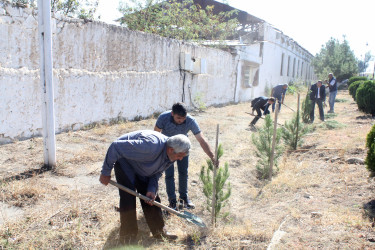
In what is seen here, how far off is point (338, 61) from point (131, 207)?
32973mm

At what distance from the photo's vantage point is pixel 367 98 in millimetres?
11039

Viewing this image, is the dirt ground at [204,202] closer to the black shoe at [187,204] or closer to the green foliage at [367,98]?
the black shoe at [187,204]

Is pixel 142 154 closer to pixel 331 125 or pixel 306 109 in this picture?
pixel 331 125

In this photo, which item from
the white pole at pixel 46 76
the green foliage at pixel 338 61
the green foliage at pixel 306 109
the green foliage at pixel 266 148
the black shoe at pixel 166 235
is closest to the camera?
the black shoe at pixel 166 235

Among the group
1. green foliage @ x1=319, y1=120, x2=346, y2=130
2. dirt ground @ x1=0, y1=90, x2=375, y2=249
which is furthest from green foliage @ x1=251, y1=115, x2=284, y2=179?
green foliage @ x1=319, y1=120, x2=346, y2=130

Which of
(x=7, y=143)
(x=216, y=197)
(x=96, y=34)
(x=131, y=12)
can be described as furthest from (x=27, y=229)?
(x=131, y=12)

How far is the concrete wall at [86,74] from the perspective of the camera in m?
5.54

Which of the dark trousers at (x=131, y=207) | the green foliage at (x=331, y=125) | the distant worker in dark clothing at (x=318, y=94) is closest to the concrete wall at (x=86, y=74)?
the dark trousers at (x=131, y=207)

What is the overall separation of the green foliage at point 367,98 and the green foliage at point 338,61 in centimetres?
1971

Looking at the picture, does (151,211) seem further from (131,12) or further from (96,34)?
(131,12)

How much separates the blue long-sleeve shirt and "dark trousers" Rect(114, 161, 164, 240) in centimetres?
8

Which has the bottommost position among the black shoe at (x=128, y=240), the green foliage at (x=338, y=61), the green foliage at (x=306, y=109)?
the black shoe at (x=128, y=240)

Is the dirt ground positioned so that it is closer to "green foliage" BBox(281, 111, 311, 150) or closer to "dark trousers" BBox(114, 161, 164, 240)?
"dark trousers" BBox(114, 161, 164, 240)

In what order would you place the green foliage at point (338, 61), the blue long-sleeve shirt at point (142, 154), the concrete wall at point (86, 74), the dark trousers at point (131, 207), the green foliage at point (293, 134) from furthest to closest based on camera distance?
the green foliage at point (338, 61) < the green foliage at point (293, 134) < the concrete wall at point (86, 74) < the dark trousers at point (131, 207) < the blue long-sleeve shirt at point (142, 154)
